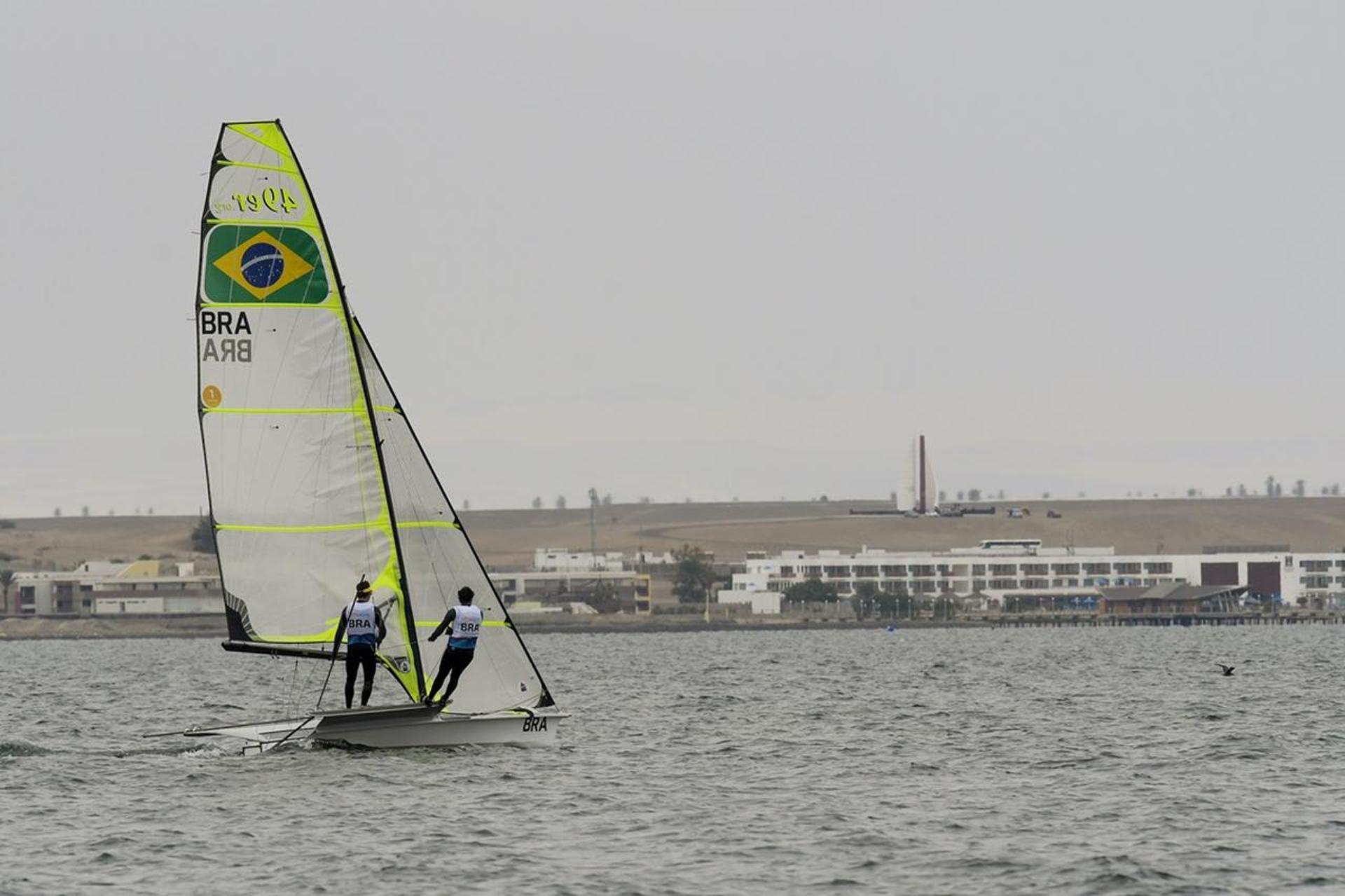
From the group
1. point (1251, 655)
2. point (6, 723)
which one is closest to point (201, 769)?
point (6, 723)

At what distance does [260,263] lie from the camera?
36156 millimetres

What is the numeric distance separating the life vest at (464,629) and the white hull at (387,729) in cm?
113

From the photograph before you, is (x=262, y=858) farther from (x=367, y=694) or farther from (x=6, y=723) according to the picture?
(x=6, y=723)

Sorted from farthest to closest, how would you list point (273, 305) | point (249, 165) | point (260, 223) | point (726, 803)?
point (273, 305), point (260, 223), point (249, 165), point (726, 803)

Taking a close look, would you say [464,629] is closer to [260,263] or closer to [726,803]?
[726,803]

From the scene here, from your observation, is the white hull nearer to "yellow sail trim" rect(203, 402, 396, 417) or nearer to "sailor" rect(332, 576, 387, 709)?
→ "sailor" rect(332, 576, 387, 709)

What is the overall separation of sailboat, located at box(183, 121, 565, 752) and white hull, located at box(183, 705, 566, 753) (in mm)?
41

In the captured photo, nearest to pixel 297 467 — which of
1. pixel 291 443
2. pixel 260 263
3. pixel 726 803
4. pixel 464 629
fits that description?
pixel 291 443

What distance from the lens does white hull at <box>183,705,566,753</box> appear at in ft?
115

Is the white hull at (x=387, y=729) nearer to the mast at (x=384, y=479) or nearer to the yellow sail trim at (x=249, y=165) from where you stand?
the mast at (x=384, y=479)

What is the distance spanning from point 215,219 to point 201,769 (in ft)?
28.9

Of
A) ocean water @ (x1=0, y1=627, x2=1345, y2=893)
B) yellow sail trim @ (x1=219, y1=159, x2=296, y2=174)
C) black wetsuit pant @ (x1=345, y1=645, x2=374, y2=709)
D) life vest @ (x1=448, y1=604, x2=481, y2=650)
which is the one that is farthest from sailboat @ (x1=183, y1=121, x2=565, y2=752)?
ocean water @ (x1=0, y1=627, x2=1345, y2=893)

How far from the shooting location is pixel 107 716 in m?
53.9

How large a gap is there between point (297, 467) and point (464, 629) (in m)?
4.00
